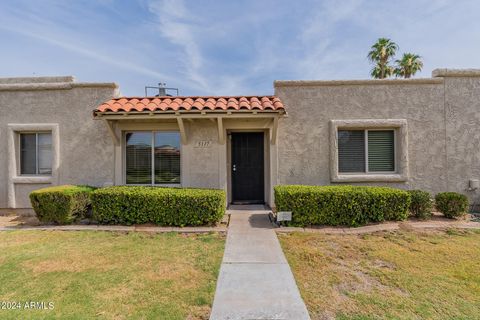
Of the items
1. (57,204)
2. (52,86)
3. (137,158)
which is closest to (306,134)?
(137,158)

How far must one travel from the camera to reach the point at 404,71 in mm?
25188

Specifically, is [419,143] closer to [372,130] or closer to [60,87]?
[372,130]

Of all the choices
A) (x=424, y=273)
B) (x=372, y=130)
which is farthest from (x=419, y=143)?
(x=424, y=273)

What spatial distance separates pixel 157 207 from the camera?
6527 millimetres

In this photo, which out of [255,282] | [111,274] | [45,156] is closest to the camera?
[255,282]

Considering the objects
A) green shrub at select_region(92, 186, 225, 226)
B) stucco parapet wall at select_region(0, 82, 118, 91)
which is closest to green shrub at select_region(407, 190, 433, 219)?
green shrub at select_region(92, 186, 225, 226)

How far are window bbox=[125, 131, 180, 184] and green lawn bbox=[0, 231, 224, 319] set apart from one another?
2.66 metres

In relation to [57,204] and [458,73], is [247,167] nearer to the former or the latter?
[57,204]

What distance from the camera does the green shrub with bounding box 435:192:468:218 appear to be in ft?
23.2

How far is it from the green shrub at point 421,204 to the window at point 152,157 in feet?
24.1

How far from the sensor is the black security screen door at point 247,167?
9.07 meters

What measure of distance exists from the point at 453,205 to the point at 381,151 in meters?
2.45

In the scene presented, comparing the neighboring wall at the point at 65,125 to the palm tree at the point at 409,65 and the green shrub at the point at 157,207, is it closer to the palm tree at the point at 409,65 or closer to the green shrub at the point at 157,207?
the green shrub at the point at 157,207

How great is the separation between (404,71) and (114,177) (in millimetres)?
28868
